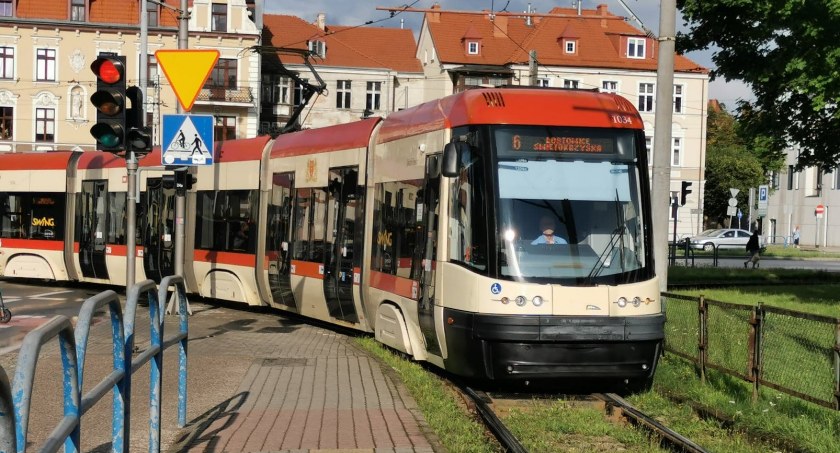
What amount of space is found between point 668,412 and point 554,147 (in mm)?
2767

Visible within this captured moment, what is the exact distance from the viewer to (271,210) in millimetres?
18188

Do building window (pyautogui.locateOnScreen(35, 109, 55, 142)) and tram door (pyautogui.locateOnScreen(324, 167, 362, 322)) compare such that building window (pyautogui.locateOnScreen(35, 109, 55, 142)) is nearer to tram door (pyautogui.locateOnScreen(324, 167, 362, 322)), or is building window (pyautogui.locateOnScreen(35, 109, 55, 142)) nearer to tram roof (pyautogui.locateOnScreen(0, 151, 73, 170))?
tram roof (pyautogui.locateOnScreen(0, 151, 73, 170))

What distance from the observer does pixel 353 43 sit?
7631 cm

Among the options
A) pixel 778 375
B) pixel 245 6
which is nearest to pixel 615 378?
pixel 778 375

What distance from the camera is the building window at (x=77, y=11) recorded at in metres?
58.7

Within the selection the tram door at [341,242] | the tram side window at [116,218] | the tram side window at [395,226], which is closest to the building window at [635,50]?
the tram side window at [116,218]

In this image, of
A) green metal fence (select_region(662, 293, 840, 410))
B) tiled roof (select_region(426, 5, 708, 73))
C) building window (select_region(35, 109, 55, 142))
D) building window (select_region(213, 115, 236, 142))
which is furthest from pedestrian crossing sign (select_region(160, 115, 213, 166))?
tiled roof (select_region(426, 5, 708, 73))

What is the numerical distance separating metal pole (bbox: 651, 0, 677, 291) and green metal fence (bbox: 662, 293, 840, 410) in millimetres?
1384

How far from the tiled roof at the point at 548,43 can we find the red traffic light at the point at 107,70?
6222 cm

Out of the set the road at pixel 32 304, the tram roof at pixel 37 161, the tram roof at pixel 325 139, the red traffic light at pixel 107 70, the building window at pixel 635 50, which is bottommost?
the road at pixel 32 304

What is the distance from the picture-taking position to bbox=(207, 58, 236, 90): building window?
60.0 metres

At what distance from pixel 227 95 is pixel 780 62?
1679 inches

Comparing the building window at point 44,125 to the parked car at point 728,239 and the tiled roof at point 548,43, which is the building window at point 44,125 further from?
the parked car at point 728,239

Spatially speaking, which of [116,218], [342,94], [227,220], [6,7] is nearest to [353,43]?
[342,94]
